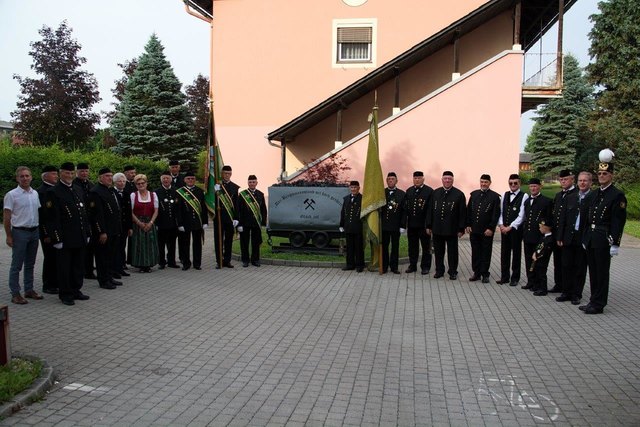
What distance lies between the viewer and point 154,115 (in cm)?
3706

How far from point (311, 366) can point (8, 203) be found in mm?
5276

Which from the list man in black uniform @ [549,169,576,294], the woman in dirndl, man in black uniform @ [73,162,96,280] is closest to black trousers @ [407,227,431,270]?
man in black uniform @ [549,169,576,294]

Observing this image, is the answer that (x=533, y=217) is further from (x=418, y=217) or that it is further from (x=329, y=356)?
(x=329, y=356)

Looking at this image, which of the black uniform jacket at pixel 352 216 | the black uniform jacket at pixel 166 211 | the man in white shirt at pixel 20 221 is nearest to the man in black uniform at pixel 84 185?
the man in white shirt at pixel 20 221

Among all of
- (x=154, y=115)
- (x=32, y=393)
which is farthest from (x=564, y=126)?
(x=32, y=393)

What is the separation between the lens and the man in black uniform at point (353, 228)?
39.3 feet

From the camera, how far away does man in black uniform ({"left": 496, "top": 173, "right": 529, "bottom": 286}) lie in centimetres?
1071

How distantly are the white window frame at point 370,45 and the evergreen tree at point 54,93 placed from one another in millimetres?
19687

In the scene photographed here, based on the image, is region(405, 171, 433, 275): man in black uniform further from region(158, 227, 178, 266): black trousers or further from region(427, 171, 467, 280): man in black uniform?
region(158, 227, 178, 266): black trousers

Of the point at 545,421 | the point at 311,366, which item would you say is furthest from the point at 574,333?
the point at 311,366

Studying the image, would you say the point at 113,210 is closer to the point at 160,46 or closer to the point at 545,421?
the point at 545,421

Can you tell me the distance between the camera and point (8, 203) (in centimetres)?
828

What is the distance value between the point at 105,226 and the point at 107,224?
0.55 feet

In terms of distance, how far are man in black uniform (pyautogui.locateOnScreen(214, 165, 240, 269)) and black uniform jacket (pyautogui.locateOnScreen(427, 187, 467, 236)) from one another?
14.2 feet
